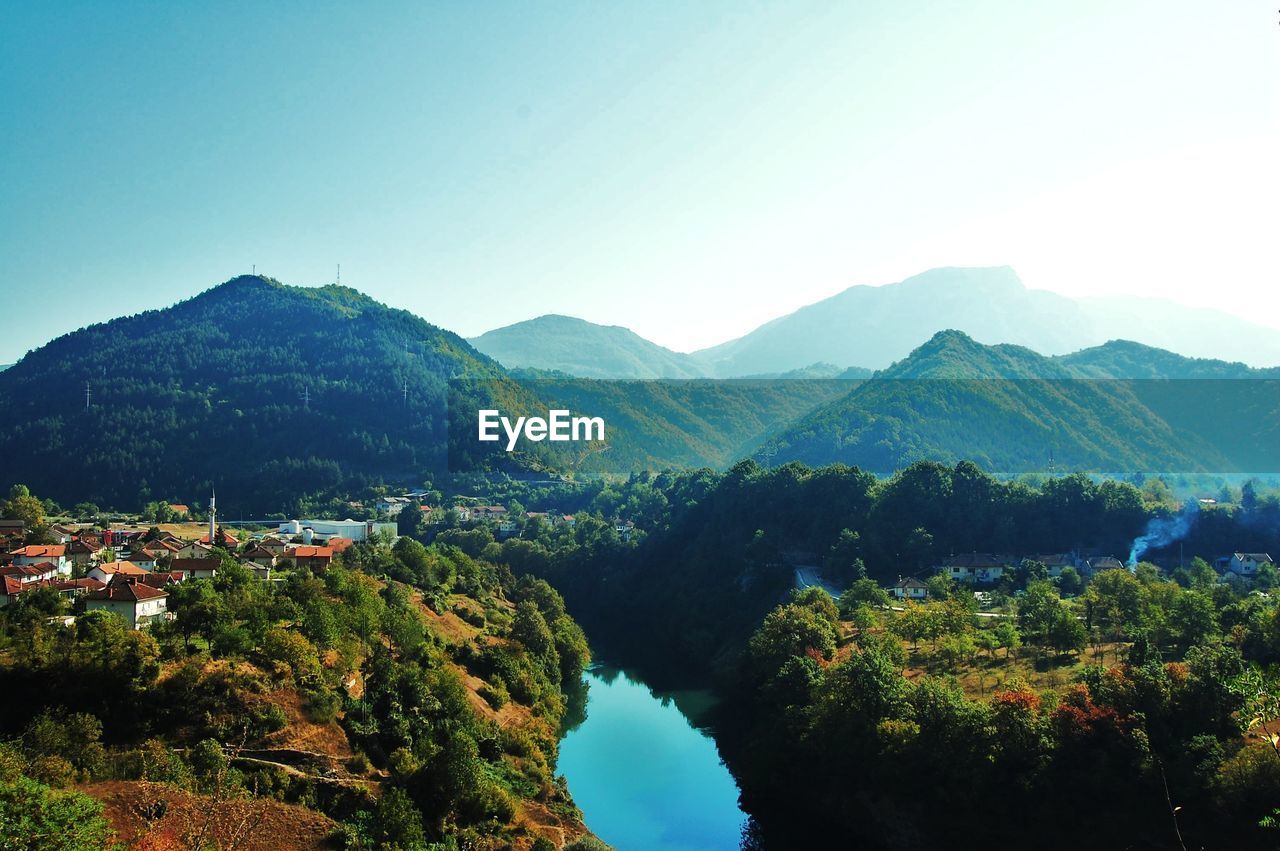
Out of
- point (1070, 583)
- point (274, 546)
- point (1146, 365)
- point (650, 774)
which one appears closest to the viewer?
point (650, 774)

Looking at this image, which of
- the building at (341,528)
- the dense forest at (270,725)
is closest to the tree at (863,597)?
the dense forest at (270,725)

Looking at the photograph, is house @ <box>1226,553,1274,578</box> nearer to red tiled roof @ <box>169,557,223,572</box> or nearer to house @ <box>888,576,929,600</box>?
house @ <box>888,576,929,600</box>

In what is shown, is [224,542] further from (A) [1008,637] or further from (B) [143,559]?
(A) [1008,637]

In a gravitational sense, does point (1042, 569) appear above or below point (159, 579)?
below

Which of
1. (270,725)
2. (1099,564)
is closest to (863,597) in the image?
(1099,564)
